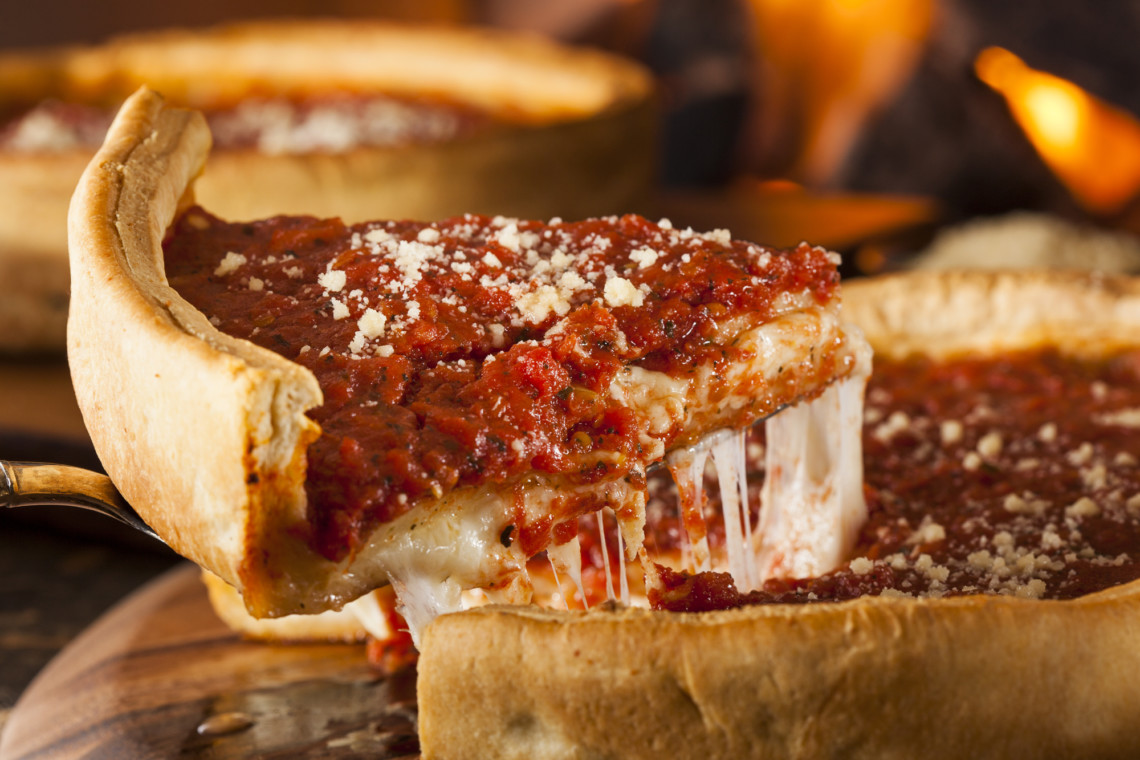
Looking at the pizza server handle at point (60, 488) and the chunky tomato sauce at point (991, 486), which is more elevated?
the pizza server handle at point (60, 488)

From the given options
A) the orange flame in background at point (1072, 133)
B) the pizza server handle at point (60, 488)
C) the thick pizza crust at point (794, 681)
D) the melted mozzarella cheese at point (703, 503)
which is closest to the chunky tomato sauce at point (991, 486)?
the melted mozzarella cheese at point (703, 503)

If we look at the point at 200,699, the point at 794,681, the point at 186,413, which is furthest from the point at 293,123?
the point at 794,681

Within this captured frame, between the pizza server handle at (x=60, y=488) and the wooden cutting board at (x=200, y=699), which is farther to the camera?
the wooden cutting board at (x=200, y=699)

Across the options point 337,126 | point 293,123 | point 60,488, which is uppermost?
point 293,123

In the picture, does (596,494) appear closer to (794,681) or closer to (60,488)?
(794,681)

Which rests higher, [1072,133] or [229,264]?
[1072,133]

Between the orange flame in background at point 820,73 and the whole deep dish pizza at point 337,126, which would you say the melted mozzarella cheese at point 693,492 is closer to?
the whole deep dish pizza at point 337,126
